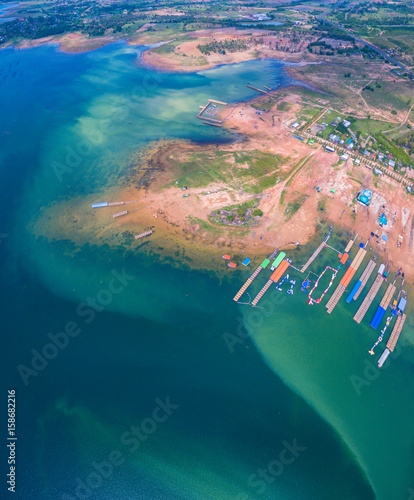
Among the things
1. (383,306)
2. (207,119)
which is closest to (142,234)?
(383,306)

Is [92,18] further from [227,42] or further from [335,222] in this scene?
[335,222]

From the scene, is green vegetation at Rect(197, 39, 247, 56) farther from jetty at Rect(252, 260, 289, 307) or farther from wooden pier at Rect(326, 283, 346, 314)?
wooden pier at Rect(326, 283, 346, 314)

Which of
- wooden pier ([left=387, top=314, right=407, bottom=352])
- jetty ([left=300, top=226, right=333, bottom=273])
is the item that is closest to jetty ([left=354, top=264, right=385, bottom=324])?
wooden pier ([left=387, top=314, right=407, bottom=352])

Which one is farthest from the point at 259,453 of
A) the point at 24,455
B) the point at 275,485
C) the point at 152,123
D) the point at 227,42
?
the point at 227,42

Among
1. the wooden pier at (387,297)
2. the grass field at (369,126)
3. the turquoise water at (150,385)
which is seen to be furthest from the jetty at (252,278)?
the grass field at (369,126)

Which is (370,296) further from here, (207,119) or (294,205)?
(207,119)

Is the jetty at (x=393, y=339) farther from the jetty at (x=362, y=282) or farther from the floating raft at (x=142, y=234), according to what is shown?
the floating raft at (x=142, y=234)
